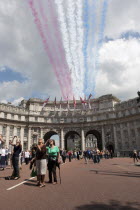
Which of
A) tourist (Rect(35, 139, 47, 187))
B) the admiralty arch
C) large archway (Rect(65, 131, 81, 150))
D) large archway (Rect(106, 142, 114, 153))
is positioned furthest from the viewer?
large archway (Rect(65, 131, 81, 150))

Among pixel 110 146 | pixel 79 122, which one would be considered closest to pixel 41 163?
pixel 79 122

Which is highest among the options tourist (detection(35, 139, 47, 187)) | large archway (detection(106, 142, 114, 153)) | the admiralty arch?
the admiralty arch

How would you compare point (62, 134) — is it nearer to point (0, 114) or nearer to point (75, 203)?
point (0, 114)

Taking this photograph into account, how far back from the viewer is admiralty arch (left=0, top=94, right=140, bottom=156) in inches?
2019

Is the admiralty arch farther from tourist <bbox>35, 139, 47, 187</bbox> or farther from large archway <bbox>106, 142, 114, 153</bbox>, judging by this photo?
tourist <bbox>35, 139, 47, 187</bbox>

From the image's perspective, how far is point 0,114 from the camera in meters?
50.4

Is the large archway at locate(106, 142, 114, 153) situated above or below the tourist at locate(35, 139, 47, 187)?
→ below

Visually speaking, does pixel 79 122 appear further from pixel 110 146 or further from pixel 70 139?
pixel 70 139

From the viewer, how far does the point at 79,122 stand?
5931 cm

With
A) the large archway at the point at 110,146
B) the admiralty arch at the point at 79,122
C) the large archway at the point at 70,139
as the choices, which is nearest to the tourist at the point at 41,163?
the admiralty arch at the point at 79,122

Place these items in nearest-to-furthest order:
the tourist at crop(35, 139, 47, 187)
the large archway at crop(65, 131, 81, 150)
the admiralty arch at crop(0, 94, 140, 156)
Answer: the tourist at crop(35, 139, 47, 187) < the admiralty arch at crop(0, 94, 140, 156) < the large archway at crop(65, 131, 81, 150)

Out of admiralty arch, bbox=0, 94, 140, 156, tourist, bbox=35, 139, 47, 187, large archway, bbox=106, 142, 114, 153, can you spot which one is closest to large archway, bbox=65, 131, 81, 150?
admiralty arch, bbox=0, 94, 140, 156

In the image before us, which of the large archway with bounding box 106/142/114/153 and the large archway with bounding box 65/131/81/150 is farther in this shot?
the large archway with bounding box 65/131/81/150

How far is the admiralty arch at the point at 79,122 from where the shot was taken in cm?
5128
